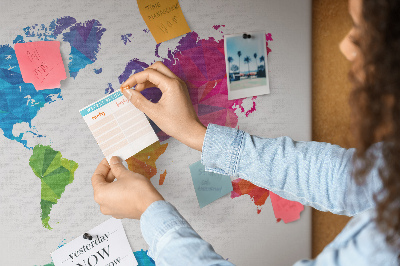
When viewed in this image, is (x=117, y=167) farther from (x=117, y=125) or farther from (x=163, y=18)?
(x=163, y=18)

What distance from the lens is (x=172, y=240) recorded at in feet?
1.54

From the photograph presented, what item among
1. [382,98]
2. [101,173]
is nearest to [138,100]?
[101,173]

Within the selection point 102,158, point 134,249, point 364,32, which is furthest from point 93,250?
point 364,32

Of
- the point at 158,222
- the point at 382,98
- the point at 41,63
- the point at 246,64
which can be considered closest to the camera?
the point at 382,98

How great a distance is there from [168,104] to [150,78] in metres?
0.06

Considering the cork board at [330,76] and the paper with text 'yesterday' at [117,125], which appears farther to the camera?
the cork board at [330,76]

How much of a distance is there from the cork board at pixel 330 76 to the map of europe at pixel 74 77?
148 mm

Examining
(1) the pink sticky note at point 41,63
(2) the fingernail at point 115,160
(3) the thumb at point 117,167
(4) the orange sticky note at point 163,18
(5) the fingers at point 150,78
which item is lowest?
(3) the thumb at point 117,167

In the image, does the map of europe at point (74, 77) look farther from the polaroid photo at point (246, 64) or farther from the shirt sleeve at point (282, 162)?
the shirt sleeve at point (282, 162)

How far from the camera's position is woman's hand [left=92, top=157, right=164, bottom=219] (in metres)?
0.54

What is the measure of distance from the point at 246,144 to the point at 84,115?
30 centimetres

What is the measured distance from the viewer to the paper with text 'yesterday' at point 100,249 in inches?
26.1

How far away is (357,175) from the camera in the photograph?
0.43 meters

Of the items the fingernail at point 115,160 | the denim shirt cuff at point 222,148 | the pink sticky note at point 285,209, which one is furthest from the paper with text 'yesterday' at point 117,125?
the pink sticky note at point 285,209
